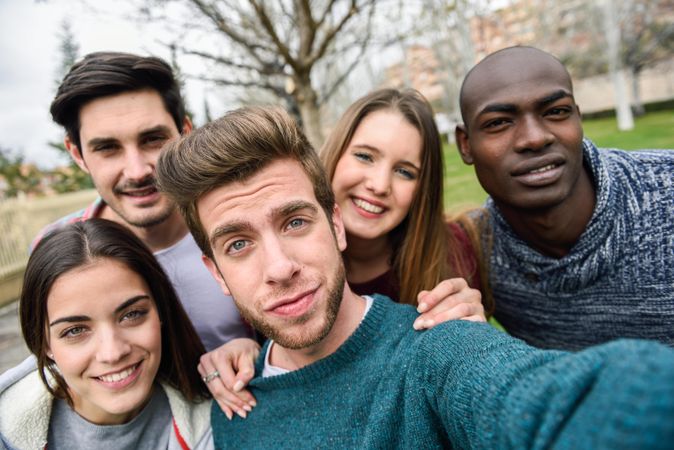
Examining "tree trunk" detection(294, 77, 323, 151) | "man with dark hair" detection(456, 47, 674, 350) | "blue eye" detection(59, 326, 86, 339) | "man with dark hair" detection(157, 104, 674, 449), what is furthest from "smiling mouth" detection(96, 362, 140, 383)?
"tree trunk" detection(294, 77, 323, 151)

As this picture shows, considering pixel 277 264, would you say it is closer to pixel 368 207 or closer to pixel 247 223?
pixel 247 223

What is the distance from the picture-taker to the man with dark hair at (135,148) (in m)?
2.75

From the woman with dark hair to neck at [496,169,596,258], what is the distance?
A: 74.9 inches

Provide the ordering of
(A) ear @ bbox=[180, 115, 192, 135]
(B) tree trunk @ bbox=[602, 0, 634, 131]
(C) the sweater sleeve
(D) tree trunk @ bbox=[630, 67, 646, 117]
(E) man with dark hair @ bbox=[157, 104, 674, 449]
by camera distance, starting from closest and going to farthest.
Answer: (C) the sweater sleeve
(E) man with dark hair @ bbox=[157, 104, 674, 449]
(A) ear @ bbox=[180, 115, 192, 135]
(B) tree trunk @ bbox=[602, 0, 634, 131]
(D) tree trunk @ bbox=[630, 67, 646, 117]

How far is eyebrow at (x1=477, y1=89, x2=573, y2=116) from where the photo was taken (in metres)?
2.17

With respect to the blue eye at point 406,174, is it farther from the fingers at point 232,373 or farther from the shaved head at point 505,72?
the fingers at point 232,373

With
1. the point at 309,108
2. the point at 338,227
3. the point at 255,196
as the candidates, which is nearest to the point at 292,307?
the point at 255,196

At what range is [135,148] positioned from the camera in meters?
2.77

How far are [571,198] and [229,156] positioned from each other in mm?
1665

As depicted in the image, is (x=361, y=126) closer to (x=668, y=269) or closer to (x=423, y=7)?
(x=668, y=269)

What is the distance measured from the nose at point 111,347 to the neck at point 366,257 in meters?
1.51

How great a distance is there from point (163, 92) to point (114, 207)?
818 mm

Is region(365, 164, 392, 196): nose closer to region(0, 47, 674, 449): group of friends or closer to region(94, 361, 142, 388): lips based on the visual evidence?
region(0, 47, 674, 449): group of friends

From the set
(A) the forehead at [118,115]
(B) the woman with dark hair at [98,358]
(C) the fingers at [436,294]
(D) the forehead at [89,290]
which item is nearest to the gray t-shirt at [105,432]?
(B) the woman with dark hair at [98,358]
